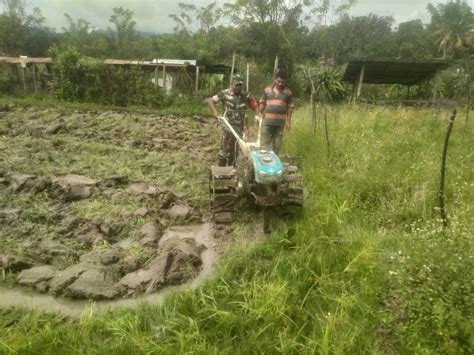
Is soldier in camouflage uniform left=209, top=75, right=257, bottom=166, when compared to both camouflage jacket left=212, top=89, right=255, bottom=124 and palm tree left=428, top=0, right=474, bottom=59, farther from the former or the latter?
palm tree left=428, top=0, right=474, bottom=59

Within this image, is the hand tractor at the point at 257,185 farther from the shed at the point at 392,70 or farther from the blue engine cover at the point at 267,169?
the shed at the point at 392,70

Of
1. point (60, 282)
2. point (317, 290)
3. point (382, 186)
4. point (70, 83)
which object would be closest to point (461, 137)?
point (382, 186)

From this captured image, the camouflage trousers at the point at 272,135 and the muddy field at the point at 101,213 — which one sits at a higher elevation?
the camouflage trousers at the point at 272,135

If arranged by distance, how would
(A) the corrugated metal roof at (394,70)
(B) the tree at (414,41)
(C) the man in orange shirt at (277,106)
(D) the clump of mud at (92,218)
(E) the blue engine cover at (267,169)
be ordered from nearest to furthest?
(D) the clump of mud at (92,218) < (E) the blue engine cover at (267,169) < (C) the man in orange shirt at (277,106) < (A) the corrugated metal roof at (394,70) < (B) the tree at (414,41)

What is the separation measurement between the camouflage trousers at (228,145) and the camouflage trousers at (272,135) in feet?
1.35

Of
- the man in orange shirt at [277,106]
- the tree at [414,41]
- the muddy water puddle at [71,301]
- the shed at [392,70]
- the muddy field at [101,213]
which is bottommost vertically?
the muddy water puddle at [71,301]

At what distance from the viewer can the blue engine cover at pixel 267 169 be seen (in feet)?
14.3

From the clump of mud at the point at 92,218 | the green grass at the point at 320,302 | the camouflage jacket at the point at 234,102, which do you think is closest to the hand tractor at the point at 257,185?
the green grass at the point at 320,302

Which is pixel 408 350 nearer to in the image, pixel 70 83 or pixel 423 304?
pixel 423 304

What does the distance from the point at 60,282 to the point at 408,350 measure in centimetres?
301

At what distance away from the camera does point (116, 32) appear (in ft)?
146

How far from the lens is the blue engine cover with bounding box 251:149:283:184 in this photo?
4.36m

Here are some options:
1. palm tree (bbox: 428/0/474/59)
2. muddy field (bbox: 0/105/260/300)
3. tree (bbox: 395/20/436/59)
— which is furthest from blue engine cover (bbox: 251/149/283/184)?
palm tree (bbox: 428/0/474/59)

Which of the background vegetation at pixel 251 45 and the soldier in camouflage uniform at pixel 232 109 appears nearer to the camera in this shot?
the soldier in camouflage uniform at pixel 232 109
